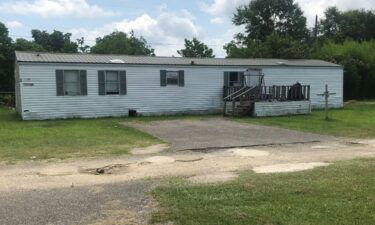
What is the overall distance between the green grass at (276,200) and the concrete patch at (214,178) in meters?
0.19

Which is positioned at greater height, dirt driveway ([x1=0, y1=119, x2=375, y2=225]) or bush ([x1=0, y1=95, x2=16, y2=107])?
bush ([x1=0, y1=95, x2=16, y2=107])

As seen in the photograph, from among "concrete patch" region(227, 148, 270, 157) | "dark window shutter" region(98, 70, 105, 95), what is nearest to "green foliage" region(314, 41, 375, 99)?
"dark window shutter" region(98, 70, 105, 95)

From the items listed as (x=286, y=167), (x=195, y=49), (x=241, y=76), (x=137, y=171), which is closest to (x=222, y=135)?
(x=286, y=167)

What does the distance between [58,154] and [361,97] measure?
24812 millimetres

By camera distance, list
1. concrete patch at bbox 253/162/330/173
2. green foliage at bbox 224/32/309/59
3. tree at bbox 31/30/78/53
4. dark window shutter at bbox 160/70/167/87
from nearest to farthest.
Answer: concrete patch at bbox 253/162/330/173
dark window shutter at bbox 160/70/167/87
green foliage at bbox 224/32/309/59
tree at bbox 31/30/78/53

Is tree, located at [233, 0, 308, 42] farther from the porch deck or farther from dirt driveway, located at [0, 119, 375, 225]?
dirt driveway, located at [0, 119, 375, 225]

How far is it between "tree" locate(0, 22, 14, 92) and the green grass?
1147 inches

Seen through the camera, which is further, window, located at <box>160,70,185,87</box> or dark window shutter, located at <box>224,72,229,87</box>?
dark window shutter, located at <box>224,72,229,87</box>

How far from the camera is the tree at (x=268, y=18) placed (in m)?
44.9

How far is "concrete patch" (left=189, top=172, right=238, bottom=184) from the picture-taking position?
6.45 metres

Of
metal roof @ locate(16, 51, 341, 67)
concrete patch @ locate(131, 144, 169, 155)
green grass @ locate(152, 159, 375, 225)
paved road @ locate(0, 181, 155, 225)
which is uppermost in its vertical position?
metal roof @ locate(16, 51, 341, 67)

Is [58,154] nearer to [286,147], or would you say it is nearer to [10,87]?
[286,147]

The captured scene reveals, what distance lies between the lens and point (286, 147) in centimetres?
995

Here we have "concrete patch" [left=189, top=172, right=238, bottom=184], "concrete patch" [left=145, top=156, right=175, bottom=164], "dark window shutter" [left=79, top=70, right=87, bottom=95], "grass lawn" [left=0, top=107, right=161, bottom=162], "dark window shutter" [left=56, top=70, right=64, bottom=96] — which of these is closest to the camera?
"concrete patch" [left=189, top=172, right=238, bottom=184]
